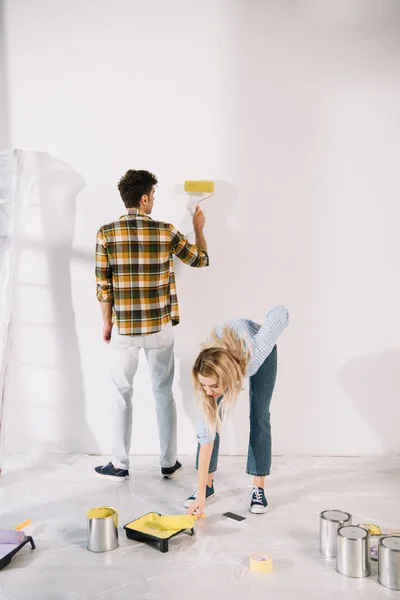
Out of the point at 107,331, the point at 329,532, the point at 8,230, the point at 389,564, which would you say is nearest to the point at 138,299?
the point at 107,331

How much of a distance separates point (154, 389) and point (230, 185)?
1.21 metres

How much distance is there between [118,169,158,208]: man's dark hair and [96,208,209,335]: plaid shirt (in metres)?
0.05

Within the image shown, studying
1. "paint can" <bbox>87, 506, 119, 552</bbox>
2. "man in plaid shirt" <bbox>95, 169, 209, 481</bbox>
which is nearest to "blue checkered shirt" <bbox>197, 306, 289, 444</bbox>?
A: "paint can" <bbox>87, 506, 119, 552</bbox>

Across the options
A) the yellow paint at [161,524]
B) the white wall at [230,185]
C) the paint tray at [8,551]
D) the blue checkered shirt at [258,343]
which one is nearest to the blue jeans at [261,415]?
the blue checkered shirt at [258,343]

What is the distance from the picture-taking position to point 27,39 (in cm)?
348

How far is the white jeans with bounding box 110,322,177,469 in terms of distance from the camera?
10.4 feet

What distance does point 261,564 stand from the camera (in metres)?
2.19

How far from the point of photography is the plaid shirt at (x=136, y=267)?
3.05m

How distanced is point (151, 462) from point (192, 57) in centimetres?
227

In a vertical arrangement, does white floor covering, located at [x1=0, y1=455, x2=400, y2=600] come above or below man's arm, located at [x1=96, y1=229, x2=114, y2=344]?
below

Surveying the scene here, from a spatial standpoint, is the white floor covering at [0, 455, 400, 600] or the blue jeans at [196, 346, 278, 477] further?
the blue jeans at [196, 346, 278, 477]

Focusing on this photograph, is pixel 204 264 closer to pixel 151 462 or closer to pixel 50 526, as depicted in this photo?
pixel 151 462

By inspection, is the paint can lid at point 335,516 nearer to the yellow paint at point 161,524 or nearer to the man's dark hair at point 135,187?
the yellow paint at point 161,524

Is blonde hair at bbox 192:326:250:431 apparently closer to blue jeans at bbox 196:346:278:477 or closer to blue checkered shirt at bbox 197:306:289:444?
blue checkered shirt at bbox 197:306:289:444
